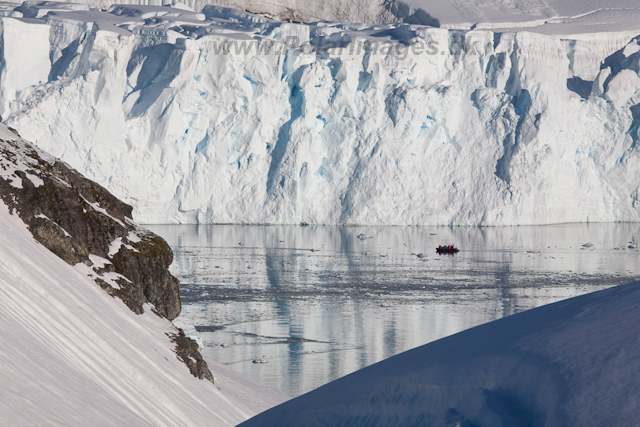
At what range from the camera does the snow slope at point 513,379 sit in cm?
159

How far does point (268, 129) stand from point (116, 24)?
699 centimetres

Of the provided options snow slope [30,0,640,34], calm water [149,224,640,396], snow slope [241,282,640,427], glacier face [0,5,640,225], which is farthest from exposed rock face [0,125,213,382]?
snow slope [30,0,640,34]

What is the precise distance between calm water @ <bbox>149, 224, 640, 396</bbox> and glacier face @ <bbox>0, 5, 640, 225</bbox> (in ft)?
5.97

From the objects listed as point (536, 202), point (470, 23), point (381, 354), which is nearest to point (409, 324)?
point (381, 354)

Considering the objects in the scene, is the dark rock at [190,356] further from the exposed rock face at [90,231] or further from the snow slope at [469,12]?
the snow slope at [469,12]

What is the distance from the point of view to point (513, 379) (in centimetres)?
177

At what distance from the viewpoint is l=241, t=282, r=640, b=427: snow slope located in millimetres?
1593

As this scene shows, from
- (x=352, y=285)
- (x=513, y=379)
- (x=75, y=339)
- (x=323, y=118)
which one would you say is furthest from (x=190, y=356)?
(x=323, y=118)

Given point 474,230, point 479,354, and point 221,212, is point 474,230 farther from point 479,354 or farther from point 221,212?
point 479,354

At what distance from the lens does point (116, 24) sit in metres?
29.5

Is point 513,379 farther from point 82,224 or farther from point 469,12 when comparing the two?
point 469,12

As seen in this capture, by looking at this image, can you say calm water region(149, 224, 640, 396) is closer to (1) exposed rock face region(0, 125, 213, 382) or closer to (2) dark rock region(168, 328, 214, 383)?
(1) exposed rock face region(0, 125, 213, 382)

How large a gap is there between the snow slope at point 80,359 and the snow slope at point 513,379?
2001 millimetres

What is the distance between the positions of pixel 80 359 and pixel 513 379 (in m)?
3.70
